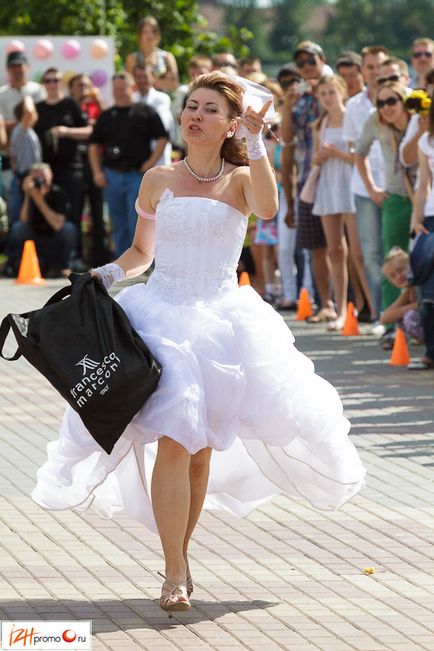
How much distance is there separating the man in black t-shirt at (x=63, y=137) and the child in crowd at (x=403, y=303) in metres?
7.39

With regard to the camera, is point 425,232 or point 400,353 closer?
point 425,232

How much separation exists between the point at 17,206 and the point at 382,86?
771cm

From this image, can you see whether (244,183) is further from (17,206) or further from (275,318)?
(17,206)

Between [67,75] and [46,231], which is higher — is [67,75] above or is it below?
above

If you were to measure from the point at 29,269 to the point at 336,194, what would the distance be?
527 centimetres

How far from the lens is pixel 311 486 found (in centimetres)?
642

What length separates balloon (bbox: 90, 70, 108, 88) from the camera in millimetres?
21969

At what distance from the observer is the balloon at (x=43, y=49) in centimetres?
2211

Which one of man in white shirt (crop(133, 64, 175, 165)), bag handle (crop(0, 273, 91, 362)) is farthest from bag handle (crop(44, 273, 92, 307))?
man in white shirt (crop(133, 64, 175, 165))

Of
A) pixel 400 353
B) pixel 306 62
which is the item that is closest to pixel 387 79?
pixel 306 62

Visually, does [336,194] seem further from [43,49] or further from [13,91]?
[43,49]

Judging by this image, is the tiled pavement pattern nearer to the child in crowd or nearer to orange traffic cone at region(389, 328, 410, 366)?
orange traffic cone at region(389, 328, 410, 366)

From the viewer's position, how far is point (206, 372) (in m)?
6.09

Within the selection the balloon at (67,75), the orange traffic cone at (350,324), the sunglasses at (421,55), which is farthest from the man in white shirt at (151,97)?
the orange traffic cone at (350,324)
